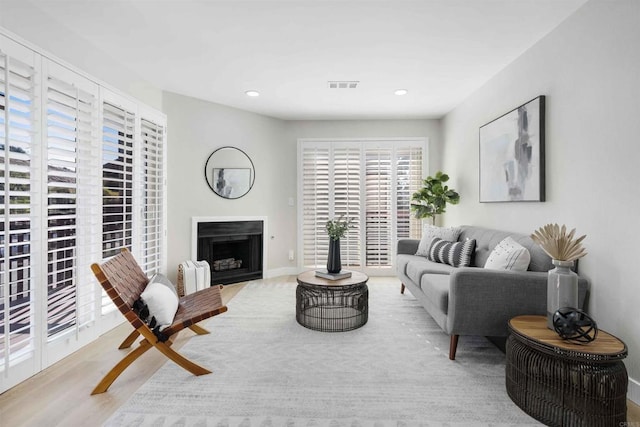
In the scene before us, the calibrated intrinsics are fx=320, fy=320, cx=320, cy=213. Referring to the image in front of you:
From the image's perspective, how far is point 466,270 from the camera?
229cm

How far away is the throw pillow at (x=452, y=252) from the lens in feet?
10.9

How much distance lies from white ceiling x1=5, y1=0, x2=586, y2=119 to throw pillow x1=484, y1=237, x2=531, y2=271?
5.75 ft

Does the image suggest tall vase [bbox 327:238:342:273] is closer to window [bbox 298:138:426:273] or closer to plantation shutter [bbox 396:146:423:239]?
window [bbox 298:138:426:273]

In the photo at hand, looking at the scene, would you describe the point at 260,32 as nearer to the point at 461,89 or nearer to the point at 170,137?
the point at 170,137

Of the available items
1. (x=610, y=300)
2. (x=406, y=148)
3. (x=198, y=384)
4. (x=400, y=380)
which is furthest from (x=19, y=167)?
(x=406, y=148)

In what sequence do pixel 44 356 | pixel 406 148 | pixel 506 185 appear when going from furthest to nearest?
pixel 406 148 → pixel 506 185 → pixel 44 356

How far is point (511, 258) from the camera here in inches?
96.8

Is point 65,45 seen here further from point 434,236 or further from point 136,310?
point 434,236

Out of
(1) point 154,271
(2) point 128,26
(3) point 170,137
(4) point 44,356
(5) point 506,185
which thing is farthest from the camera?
(3) point 170,137

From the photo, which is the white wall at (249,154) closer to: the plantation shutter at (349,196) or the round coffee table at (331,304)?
the plantation shutter at (349,196)

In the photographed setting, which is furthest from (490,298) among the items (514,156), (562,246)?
(514,156)

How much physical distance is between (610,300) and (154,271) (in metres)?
4.19

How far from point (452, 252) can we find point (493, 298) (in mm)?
1290

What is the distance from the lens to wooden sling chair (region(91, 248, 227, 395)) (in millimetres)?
1988
